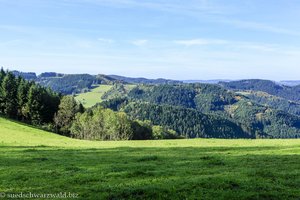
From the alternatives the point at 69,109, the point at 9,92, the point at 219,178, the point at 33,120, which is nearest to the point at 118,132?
the point at 69,109

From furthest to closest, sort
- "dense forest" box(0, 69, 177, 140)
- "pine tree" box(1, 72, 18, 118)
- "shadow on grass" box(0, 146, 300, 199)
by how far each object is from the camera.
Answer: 1. "dense forest" box(0, 69, 177, 140)
2. "pine tree" box(1, 72, 18, 118)
3. "shadow on grass" box(0, 146, 300, 199)

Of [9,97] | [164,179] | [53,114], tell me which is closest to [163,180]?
[164,179]

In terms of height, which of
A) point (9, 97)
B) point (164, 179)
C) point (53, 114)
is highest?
point (9, 97)

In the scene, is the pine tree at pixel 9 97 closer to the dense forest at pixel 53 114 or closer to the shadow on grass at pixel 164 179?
the dense forest at pixel 53 114

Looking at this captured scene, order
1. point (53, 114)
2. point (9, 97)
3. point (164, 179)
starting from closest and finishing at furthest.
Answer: point (164, 179) < point (9, 97) < point (53, 114)

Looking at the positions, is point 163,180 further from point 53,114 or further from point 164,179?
point 53,114

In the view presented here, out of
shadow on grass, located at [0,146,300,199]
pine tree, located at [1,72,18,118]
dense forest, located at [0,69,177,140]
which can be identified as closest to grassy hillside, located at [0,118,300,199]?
shadow on grass, located at [0,146,300,199]

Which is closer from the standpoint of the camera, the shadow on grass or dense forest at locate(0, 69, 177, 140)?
the shadow on grass

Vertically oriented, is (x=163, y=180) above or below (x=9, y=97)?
below

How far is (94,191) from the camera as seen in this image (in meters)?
20.1

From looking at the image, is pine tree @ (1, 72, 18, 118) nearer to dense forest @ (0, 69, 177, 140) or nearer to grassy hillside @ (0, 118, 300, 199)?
dense forest @ (0, 69, 177, 140)

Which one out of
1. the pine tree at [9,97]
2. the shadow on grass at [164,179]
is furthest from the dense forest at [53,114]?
the shadow on grass at [164,179]

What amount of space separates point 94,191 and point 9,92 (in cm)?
11868

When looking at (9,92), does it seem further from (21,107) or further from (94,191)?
(94,191)
